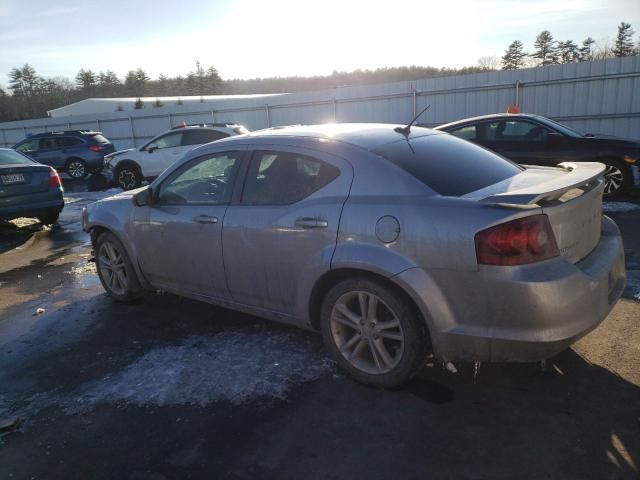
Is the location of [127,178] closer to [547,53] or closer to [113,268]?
[113,268]

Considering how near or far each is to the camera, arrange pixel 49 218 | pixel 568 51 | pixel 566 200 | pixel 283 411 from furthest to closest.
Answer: pixel 568 51, pixel 49 218, pixel 283 411, pixel 566 200

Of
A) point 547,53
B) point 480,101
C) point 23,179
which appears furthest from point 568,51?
point 23,179

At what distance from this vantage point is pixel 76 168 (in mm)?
17656

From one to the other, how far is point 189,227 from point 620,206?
764 cm

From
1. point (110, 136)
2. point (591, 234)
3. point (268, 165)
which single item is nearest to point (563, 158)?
point (591, 234)

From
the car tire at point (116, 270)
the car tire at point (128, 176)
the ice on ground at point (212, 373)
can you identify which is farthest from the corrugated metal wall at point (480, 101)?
the ice on ground at point (212, 373)

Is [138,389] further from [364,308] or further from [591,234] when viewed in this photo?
[591,234]

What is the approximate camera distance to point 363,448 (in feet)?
8.44

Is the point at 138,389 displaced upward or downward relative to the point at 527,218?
downward

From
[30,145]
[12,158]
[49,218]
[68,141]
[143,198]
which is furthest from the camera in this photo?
[30,145]

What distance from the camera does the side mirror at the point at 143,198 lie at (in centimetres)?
440

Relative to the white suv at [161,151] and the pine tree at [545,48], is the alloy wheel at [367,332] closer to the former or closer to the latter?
the white suv at [161,151]

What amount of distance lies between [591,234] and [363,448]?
189 cm

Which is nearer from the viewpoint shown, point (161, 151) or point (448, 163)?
point (448, 163)
